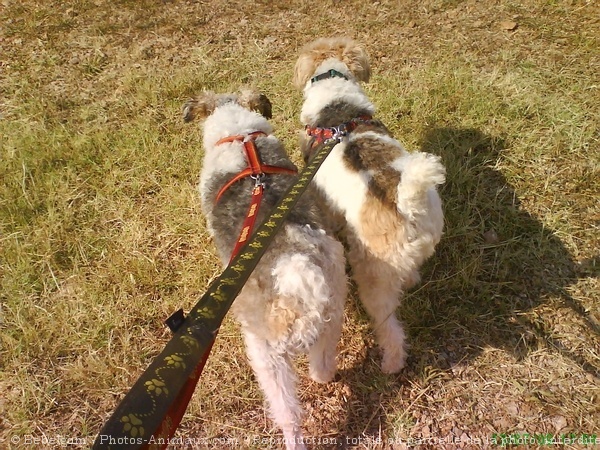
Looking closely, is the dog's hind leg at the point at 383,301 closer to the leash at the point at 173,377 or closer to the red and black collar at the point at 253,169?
the red and black collar at the point at 253,169

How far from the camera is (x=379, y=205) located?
230 centimetres

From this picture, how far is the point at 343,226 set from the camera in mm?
2582

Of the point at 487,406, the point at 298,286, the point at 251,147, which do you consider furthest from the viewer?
the point at 251,147

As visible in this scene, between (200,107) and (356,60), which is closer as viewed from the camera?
(200,107)

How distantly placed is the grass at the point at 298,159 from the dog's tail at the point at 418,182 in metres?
1.04

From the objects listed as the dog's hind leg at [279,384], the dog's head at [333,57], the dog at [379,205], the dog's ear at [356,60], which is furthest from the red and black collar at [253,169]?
the dog's ear at [356,60]

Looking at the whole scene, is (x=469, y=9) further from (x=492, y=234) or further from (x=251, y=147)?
(x=251, y=147)

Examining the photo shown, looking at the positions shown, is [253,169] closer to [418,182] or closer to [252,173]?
[252,173]

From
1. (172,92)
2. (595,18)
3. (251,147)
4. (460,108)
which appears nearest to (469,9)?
(595,18)

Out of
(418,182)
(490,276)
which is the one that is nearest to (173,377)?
(418,182)

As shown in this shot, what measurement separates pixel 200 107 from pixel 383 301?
208 cm

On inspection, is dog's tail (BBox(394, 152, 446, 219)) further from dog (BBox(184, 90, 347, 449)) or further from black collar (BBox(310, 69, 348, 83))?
black collar (BBox(310, 69, 348, 83))

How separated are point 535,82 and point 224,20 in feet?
12.9

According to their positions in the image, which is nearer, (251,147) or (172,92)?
(251,147)
